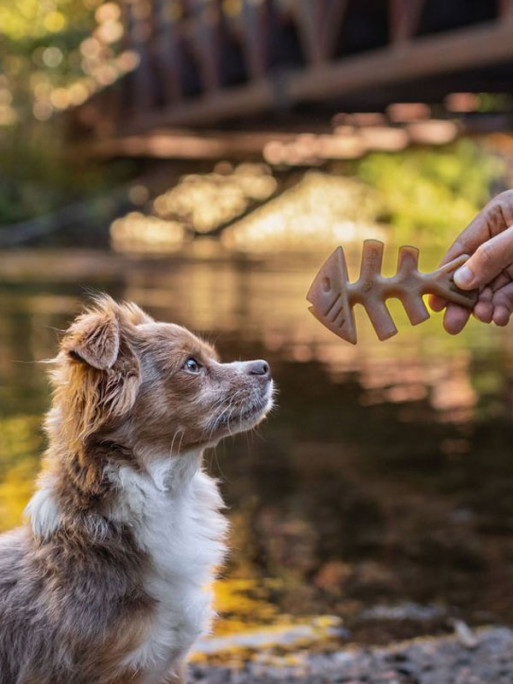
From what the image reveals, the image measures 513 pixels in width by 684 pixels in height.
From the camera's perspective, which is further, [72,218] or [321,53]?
[72,218]

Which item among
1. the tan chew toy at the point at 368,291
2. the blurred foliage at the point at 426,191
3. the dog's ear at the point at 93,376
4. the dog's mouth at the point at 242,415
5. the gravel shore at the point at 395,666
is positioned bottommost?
the gravel shore at the point at 395,666

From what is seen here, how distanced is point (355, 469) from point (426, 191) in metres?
29.2

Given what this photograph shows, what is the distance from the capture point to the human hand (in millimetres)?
4254

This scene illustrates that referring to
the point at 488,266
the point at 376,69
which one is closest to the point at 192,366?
the point at 488,266

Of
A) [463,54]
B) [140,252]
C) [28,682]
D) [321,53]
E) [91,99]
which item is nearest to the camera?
[28,682]

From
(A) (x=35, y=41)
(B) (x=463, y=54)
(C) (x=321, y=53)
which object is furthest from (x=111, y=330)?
(A) (x=35, y=41)

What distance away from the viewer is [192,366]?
4574mm

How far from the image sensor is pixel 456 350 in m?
15.6

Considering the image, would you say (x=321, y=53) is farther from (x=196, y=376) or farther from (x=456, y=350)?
(x=196, y=376)

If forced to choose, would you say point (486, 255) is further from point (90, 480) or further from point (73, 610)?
point (73, 610)

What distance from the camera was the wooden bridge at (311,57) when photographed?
36.8ft

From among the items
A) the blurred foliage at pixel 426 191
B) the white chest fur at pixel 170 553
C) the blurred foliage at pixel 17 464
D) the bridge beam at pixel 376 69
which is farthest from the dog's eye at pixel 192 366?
the blurred foliage at pixel 426 191

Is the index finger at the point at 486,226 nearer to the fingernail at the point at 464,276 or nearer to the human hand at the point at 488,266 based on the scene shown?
the human hand at the point at 488,266

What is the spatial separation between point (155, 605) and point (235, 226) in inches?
1255
